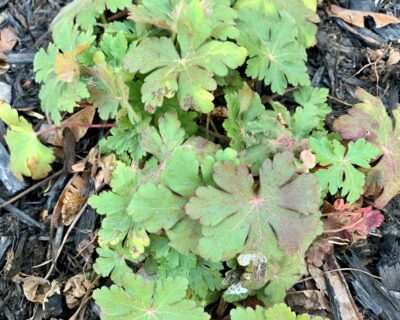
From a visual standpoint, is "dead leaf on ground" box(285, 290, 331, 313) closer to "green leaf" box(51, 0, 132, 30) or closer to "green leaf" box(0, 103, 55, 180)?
"green leaf" box(0, 103, 55, 180)

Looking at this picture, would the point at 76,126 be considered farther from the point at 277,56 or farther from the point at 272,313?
the point at 272,313

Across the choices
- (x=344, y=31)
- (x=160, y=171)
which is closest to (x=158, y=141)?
(x=160, y=171)

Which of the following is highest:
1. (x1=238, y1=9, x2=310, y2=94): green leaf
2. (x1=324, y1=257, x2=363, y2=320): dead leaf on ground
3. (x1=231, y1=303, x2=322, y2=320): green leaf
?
(x1=238, y1=9, x2=310, y2=94): green leaf

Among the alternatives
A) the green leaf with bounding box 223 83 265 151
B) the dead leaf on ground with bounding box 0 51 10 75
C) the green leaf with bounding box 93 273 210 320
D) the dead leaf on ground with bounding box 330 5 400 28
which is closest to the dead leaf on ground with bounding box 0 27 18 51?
the dead leaf on ground with bounding box 0 51 10 75

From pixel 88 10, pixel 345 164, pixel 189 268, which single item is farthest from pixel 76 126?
pixel 345 164

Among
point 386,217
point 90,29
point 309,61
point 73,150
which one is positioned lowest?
point 386,217

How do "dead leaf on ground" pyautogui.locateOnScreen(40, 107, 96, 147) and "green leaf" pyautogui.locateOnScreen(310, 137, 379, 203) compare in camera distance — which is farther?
"dead leaf on ground" pyautogui.locateOnScreen(40, 107, 96, 147)

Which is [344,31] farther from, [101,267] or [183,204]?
[101,267]
